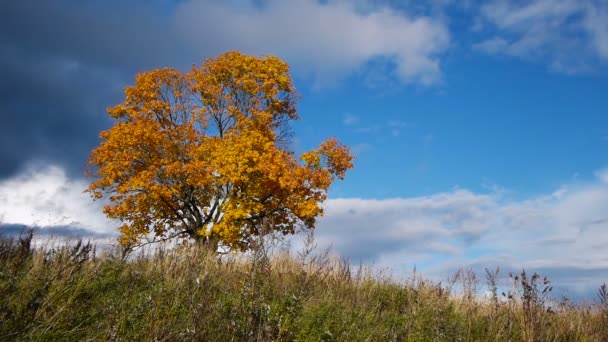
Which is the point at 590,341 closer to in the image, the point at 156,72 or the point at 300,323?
the point at 300,323

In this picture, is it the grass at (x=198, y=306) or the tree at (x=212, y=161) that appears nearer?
the grass at (x=198, y=306)

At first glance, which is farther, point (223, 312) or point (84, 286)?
point (84, 286)

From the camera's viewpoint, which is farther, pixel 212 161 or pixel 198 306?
pixel 212 161

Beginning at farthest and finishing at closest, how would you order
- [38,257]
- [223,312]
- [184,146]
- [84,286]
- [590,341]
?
[184,146] < [590,341] < [38,257] < [84,286] < [223,312]

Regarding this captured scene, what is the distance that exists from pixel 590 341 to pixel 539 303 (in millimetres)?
3733

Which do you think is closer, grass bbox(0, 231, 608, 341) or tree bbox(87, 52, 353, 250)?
grass bbox(0, 231, 608, 341)

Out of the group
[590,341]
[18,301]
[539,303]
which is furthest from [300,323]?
[590,341]

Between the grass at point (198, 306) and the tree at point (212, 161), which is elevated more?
the tree at point (212, 161)

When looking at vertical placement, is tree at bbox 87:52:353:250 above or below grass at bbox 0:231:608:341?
above

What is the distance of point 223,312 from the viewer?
732cm

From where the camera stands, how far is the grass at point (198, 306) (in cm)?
596

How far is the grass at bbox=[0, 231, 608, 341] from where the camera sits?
235 inches

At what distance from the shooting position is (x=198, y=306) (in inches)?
254

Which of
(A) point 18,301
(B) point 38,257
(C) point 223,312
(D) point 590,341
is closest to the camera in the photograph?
(A) point 18,301
